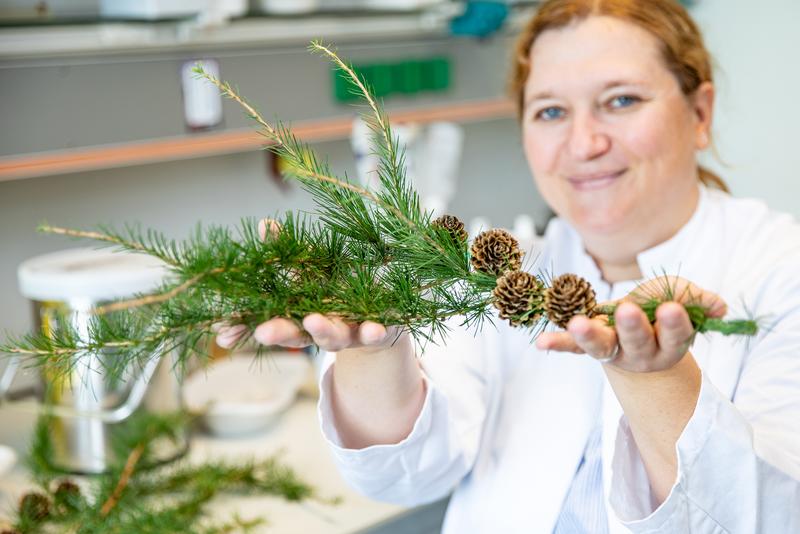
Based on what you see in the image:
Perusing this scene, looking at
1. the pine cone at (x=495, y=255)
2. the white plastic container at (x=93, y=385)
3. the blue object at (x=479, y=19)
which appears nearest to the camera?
the pine cone at (x=495, y=255)

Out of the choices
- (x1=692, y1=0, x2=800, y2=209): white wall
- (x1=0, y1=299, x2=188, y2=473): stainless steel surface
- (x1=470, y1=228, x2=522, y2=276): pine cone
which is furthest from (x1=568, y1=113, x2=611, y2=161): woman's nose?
(x1=692, y1=0, x2=800, y2=209): white wall

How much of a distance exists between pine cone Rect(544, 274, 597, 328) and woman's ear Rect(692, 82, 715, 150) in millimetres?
623

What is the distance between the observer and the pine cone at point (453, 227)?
639mm

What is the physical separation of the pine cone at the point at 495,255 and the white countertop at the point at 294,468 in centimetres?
67

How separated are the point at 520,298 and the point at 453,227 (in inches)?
4.1

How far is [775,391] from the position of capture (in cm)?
81

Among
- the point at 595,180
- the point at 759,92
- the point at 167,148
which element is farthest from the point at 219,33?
the point at 759,92

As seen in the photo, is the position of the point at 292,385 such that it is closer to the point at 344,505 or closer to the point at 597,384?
the point at 344,505

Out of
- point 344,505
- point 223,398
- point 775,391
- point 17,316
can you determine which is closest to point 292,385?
point 223,398

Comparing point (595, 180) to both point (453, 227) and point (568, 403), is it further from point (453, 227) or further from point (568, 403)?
point (453, 227)

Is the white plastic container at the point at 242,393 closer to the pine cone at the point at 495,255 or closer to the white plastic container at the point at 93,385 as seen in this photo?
the white plastic container at the point at 93,385

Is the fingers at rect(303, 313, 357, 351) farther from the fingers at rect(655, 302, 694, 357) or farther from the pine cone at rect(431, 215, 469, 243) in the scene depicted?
the fingers at rect(655, 302, 694, 357)

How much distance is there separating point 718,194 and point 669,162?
0.13 m

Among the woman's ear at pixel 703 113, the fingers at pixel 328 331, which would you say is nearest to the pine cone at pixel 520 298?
the fingers at pixel 328 331
